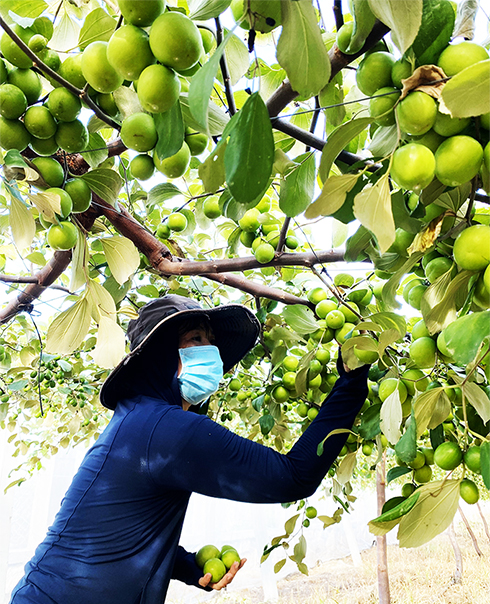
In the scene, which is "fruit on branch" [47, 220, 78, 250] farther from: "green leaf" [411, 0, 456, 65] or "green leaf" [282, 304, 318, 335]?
"green leaf" [282, 304, 318, 335]

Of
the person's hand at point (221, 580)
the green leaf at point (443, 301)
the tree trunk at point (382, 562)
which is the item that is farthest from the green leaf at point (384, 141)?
the tree trunk at point (382, 562)

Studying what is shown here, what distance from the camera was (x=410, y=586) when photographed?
6.77 m

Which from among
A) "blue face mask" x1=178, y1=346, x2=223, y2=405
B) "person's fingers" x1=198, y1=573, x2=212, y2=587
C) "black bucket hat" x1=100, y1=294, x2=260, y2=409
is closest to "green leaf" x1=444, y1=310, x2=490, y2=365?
"black bucket hat" x1=100, y1=294, x2=260, y2=409

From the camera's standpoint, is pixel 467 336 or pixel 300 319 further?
pixel 300 319

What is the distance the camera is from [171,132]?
0.51 meters

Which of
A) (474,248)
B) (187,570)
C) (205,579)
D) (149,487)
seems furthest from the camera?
(187,570)

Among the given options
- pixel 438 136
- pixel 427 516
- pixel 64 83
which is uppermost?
pixel 64 83

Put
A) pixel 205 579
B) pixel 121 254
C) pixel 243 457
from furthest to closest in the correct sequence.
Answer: pixel 205 579
pixel 243 457
pixel 121 254

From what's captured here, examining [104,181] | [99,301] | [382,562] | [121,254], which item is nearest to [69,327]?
→ [99,301]

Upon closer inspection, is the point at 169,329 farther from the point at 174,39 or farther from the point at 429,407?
the point at 174,39

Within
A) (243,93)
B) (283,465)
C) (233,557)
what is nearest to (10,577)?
(233,557)

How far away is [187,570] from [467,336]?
1.39 m

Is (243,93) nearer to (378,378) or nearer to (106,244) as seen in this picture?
(106,244)

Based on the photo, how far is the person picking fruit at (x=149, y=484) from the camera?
3.51 feet
